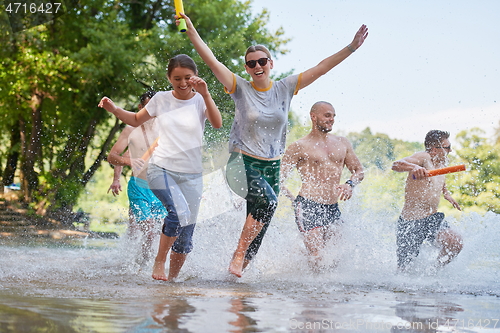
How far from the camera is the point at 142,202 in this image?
20.8 feet

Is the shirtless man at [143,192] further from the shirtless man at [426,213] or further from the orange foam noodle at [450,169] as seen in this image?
the orange foam noodle at [450,169]

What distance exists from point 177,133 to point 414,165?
2620 mm

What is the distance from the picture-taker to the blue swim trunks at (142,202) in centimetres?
632

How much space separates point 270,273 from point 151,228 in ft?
4.33

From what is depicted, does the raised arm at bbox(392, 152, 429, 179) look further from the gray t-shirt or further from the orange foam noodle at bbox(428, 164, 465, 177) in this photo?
the gray t-shirt

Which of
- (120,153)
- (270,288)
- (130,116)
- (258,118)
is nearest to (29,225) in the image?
(120,153)

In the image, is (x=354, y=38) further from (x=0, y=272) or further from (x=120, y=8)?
(x=120, y=8)

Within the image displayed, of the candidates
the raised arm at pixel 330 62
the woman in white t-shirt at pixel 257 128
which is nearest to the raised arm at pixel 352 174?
the woman in white t-shirt at pixel 257 128

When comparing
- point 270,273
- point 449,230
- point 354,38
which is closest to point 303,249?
point 270,273

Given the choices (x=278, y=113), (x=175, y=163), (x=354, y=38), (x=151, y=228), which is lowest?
(x=151, y=228)

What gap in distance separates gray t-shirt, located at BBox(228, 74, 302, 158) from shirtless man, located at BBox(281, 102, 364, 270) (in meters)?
1.03

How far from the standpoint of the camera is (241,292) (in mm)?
4516

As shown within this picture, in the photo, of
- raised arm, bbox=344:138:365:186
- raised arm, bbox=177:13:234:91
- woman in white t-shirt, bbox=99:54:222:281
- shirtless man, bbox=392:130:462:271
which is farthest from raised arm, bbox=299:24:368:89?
shirtless man, bbox=392:130:462:271

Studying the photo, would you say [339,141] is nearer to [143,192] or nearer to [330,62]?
[330,62]
